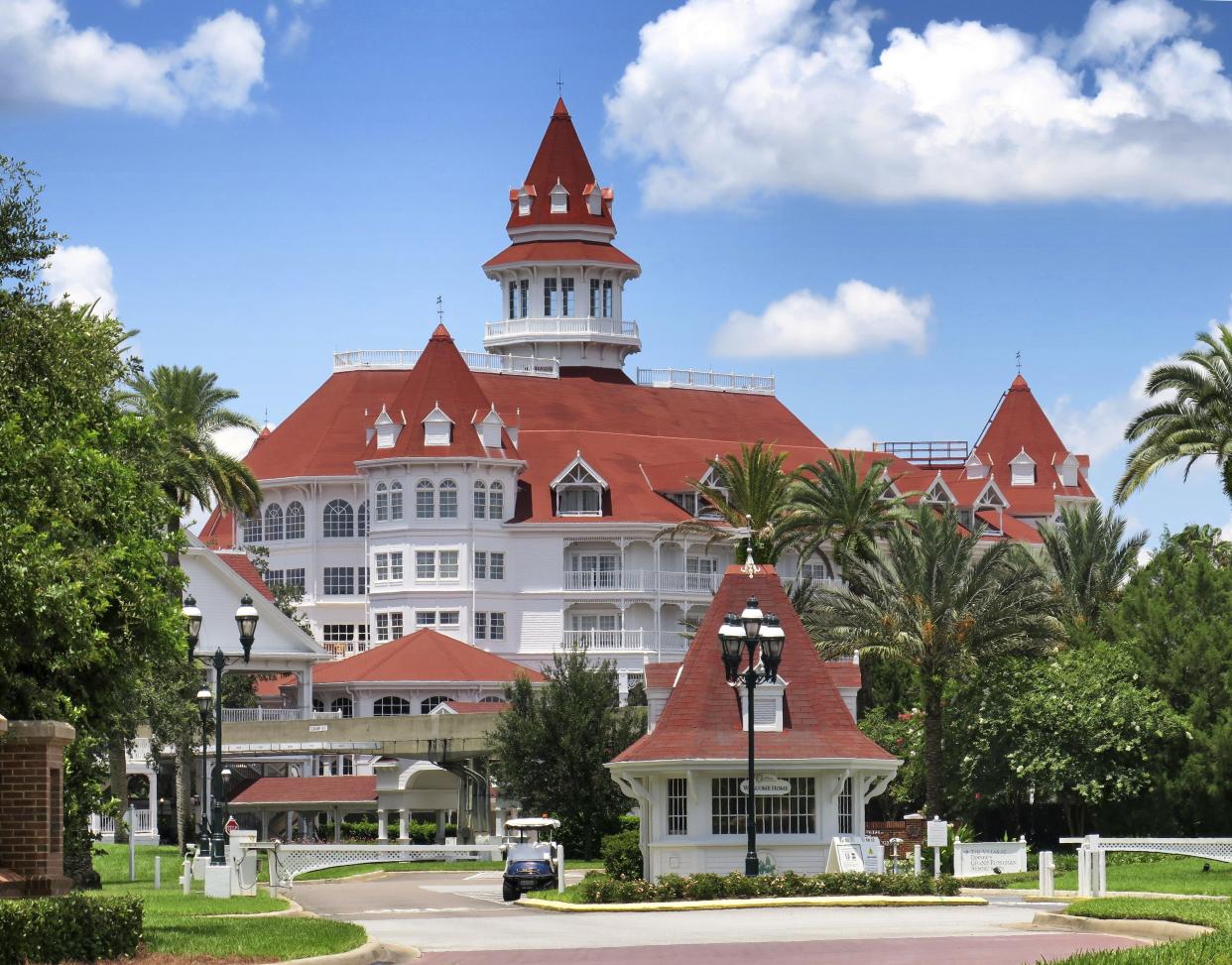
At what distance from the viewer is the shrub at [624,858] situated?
4225 cm

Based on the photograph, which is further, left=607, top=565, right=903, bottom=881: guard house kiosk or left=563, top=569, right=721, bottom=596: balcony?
left=563, top=569, right=721, bottom=596: balcony

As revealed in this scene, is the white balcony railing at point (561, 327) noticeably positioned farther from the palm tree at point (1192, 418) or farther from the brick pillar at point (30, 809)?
the brick pillar at point (30, 809)

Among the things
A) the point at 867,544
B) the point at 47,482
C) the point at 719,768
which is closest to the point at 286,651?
the point at 867,544

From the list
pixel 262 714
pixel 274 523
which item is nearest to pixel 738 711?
pixel 262 714

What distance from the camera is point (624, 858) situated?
139ft

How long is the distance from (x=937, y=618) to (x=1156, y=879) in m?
16.0

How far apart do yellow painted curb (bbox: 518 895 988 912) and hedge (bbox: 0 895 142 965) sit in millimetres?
13332

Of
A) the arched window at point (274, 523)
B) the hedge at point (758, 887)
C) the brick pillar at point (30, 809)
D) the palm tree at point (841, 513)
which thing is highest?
the arched window at point (274, 523)

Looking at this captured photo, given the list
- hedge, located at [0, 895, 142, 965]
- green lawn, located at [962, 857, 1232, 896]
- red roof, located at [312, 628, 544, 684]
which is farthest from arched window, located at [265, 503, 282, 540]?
hedge, located at [0, 895, 142, 965]

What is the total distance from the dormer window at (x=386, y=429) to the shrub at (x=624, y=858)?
2362 inches

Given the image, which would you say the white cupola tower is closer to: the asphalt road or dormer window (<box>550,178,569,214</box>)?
dormer window (<box>550,178,569,214</box>)

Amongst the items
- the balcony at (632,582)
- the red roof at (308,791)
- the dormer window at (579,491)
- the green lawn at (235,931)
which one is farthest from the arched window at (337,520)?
the green lawn at (235,931)

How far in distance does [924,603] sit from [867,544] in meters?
20.9

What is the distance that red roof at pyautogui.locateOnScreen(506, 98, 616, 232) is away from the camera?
11681 centimetres
